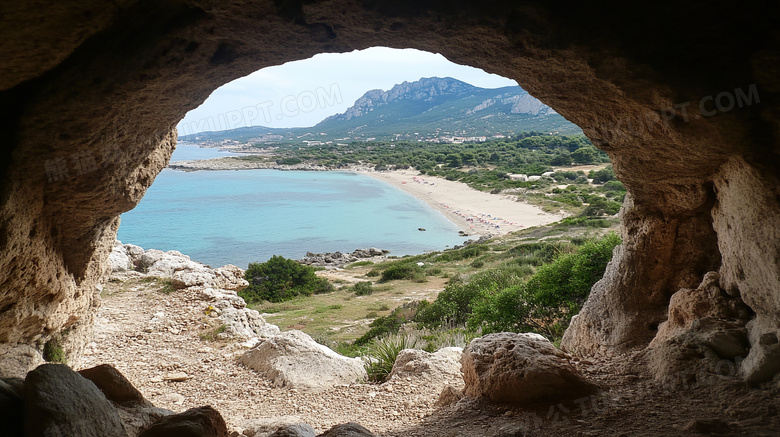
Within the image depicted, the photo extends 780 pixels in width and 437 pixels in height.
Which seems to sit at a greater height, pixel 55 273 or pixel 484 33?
pixel 484 33

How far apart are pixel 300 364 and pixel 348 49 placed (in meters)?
5.67

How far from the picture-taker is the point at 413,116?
157 meters

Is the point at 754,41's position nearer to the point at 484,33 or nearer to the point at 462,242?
the point at 484,33

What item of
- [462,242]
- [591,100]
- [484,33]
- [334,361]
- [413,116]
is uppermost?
[413,116]

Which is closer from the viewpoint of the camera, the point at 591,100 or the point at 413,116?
the point at 591,100

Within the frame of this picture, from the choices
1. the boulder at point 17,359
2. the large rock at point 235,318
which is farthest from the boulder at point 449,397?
the large rock at point 235,318

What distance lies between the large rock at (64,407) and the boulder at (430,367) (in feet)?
14.0

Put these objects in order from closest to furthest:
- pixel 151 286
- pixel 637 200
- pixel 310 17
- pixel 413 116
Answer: pixel 310 17 < pixel 637 200 < pixel 151 286 < pixel 413 116

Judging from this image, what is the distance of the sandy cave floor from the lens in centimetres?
389

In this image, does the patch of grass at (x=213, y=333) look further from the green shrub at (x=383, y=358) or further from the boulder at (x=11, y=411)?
the boulder at (x=11, y=411)

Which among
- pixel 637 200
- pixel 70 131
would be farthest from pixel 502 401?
pixel 70 131

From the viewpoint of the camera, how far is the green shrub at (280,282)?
21.5m

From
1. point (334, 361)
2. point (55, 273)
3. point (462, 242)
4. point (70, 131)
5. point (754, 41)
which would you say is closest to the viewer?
point (754, 41)

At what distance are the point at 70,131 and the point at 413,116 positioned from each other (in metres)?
157
